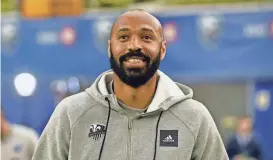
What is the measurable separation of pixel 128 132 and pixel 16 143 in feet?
13.2

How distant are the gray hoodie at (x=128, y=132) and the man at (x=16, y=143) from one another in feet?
A: 12.2

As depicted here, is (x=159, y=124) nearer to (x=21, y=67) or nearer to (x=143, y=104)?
(x=143, y=104)

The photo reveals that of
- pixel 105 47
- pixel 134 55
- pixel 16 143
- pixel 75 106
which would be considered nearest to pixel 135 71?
pixel 134 55

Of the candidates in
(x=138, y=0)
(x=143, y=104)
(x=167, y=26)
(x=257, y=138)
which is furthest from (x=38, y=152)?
(x=138, y=0)

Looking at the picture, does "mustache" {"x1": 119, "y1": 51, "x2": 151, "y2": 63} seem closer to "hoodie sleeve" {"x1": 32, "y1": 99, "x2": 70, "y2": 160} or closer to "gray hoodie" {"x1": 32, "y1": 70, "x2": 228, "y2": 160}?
"gray hoodie" {"x1": 32, "y1": 70, "x2": 228, "y2": 160}

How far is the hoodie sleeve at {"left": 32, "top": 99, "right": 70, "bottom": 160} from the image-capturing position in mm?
3643

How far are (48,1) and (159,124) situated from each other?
9054 millimetres

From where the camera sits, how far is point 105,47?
12180 mm

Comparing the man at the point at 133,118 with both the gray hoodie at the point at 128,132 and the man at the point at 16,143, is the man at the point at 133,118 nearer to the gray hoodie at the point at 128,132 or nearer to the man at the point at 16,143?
the gray hoodie at the point at 128,132

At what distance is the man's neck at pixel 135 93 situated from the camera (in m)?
3.64

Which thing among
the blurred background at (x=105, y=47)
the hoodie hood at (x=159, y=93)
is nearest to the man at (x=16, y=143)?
the blurred background at (x=105, y=47)

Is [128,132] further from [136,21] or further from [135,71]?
[136,21]

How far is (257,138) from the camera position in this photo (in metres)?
12.7

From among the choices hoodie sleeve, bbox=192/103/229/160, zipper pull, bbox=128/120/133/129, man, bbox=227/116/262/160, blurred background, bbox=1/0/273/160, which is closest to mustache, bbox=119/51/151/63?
zipper pull, bbox=128/120/133/129
